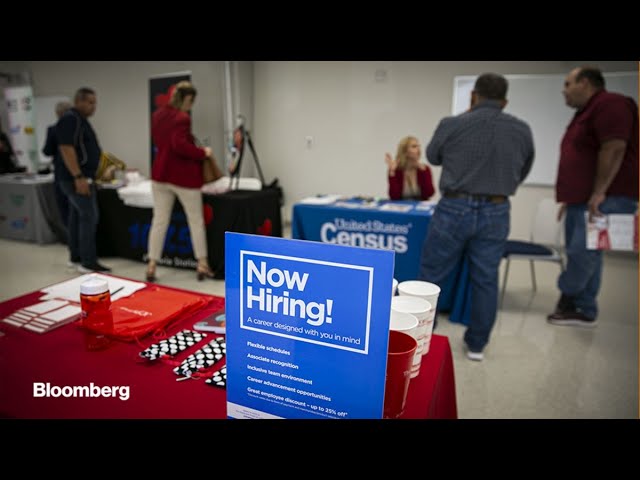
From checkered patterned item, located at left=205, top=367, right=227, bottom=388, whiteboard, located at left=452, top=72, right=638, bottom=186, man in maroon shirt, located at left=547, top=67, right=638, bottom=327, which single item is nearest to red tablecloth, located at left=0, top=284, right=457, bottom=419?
checkered patterned item, located at left=205, top=367, right=227, bottom=388

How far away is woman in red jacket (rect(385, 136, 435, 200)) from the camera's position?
316 cm

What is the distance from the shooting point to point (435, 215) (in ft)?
7.07

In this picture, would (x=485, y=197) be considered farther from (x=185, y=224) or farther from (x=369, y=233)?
(x=185, y=224)

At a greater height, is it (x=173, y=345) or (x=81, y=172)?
(x=81, y=172)

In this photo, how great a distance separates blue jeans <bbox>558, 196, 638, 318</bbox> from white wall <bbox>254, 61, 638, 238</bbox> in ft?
7.58

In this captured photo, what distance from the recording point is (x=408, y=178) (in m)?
3.23

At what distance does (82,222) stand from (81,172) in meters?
0.43

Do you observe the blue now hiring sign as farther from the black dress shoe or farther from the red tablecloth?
the black dress shoe

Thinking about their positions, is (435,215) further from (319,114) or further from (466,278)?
(319,114)

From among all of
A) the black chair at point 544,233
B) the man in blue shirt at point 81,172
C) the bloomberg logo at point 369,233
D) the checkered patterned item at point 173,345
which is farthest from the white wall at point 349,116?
the checkered patterned item at point 173,345

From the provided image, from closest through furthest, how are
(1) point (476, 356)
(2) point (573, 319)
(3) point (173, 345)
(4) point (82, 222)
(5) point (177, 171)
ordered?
(3) point (173, 345), (1) point (476, 356), (2) point (573, 319), (5) point (177, 171), (4) point (82, 222)

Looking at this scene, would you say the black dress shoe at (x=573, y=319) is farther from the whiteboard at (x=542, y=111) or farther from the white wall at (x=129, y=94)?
the white wall at (x=129, y=94)

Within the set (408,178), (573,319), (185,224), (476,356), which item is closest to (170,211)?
(185,224)
